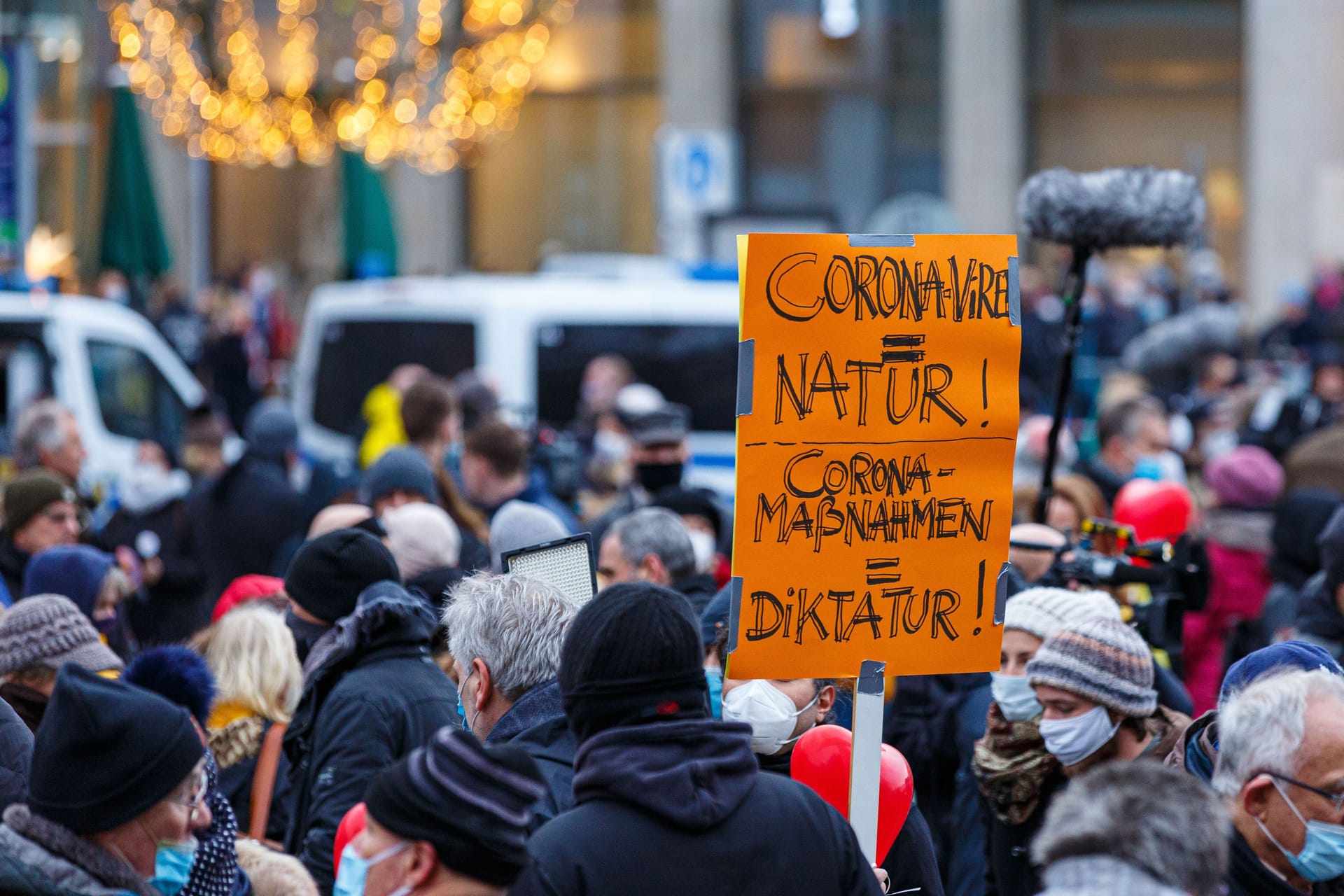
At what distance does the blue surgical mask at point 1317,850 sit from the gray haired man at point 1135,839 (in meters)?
0.82

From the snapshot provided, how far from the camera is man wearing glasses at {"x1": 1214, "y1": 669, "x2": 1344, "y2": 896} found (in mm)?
3016

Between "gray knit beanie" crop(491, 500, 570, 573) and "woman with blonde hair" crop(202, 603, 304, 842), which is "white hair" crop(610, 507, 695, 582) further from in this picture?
"woman with blonde hair" crop(202, 603, 304, 842)

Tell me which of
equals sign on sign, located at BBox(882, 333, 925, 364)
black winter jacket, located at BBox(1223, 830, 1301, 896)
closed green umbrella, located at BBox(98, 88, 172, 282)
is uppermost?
closed green umbrella, located at BBox(98, 88, 172, 282)

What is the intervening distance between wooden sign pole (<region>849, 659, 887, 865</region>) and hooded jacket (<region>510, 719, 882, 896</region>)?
418 millimetres

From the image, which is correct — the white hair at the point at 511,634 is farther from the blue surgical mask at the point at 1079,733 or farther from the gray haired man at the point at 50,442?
the gray haired man at the point at 50,442

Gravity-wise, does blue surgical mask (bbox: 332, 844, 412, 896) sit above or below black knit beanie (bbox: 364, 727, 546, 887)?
below

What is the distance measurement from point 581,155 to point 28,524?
20317mm

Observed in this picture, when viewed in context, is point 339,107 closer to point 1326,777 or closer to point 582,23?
point 1326,777

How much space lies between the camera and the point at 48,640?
13.7ft

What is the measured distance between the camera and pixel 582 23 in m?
25.8

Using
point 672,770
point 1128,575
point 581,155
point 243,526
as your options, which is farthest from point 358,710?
point 581,155

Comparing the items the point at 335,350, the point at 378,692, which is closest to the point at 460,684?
the point at 378,692

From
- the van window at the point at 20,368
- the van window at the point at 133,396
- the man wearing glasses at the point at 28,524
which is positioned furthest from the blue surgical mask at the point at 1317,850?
the van window at the point at 133,396

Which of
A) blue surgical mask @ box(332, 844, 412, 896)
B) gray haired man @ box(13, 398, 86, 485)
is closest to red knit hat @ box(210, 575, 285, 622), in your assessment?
blue surgical mask @ box(332, 844, 412, 896)
